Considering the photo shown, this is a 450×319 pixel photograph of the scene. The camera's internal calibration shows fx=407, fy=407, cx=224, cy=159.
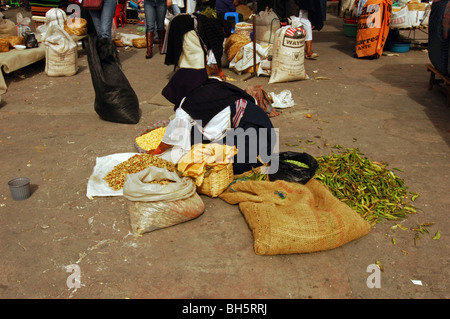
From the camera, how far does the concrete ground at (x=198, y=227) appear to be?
275cm

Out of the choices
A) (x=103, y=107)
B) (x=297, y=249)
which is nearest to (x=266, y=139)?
(x=297, y=249)

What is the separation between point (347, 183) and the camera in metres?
3.74

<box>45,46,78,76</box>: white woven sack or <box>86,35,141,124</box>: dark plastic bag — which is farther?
<box>45,46,78,76</box>: white woven sack

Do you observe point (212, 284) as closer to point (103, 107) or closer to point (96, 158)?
point (96, 158)

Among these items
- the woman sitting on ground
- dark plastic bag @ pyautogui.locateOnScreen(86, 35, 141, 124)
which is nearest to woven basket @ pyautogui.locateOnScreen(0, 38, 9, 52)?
dark plastic bag @ pyautogui.locateOnScreen(86, 35, 141, 124)

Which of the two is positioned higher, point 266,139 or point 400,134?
point 266,139

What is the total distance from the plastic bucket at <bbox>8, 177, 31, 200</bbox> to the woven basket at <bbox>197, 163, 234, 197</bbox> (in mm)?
1576

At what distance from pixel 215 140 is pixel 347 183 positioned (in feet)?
4.24

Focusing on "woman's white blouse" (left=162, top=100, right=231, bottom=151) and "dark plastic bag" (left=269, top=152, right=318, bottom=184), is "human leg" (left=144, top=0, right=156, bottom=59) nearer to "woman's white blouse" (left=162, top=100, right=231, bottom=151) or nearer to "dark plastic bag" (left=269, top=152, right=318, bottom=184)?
"woman's white blouse" (left=162, top=100, right=231, bottom=151)

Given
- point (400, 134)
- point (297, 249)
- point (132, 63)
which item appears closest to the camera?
point (297, 249)

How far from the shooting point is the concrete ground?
9.03 ft

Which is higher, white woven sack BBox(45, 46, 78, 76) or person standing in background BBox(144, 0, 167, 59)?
person standing in background BBox(144, 0, 167, 59)

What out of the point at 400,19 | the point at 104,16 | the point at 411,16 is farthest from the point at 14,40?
the point at 411,16
